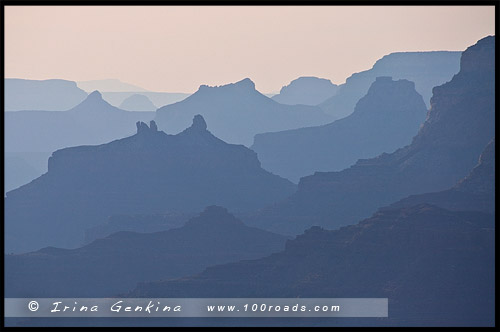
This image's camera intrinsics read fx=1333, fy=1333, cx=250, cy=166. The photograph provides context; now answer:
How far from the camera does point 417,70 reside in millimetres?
13727

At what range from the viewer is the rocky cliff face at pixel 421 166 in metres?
13.6

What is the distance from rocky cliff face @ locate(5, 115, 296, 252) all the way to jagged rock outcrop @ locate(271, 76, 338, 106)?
2.21 feet

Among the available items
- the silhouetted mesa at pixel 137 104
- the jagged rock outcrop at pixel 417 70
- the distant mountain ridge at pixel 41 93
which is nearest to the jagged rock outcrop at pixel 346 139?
the jagged rock outcrop at pixel 417 70

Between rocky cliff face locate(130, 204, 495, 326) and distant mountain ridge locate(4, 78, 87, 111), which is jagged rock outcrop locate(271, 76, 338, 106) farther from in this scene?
distant mountain ridge locate(4, 78, 87, 111)

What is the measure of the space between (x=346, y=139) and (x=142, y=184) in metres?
2.18

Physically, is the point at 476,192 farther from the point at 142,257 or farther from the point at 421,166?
the point at 142,257

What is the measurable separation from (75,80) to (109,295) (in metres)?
2.24

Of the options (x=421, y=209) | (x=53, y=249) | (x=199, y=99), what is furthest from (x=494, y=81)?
(x=53, y=249)

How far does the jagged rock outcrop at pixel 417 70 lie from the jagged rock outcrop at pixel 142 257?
1757 millimetres

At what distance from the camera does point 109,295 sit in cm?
1372

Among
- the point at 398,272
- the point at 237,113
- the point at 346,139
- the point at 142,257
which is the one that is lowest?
the point at 398,272

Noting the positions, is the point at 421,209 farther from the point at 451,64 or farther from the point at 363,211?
the point at 451,64
